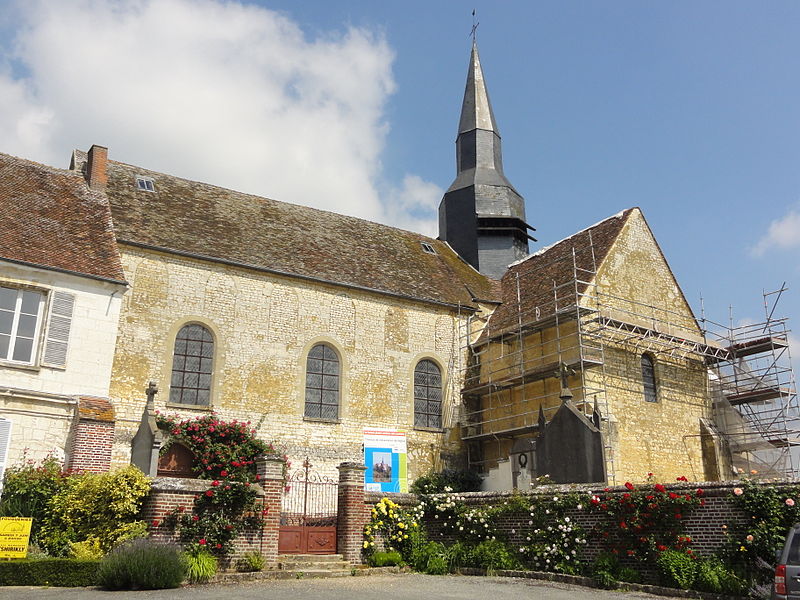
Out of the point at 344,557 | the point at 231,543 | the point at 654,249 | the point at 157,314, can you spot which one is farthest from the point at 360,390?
the point at 654,249

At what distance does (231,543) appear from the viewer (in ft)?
37.6

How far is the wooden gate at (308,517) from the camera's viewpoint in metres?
12.7

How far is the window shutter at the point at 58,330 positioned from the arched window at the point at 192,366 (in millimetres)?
2949

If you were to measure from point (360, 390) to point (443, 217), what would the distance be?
32.5ft

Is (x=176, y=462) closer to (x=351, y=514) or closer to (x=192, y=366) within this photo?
(x=192, y=366)

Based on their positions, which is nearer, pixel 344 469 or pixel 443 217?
pixel 344 469

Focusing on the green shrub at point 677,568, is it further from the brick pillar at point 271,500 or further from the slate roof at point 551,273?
the slate roof at point 551,273

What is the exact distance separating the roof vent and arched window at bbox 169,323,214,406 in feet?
16.5

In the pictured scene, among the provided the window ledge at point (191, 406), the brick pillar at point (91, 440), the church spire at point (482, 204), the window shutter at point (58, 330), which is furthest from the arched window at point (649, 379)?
the window shutter at point (58, 330)

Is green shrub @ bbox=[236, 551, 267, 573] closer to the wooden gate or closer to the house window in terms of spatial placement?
the wooden gate

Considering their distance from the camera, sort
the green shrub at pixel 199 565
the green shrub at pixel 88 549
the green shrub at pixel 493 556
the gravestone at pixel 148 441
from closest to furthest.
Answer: the green shrub at pixel 199 565 < the green shrub at pixel 88 549 < the green shrub at pixel 493 556 < the gravestone at pixel 148 441

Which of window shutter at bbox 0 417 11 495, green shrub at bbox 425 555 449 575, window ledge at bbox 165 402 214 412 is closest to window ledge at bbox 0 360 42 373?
window shutter at bbox 0 417 11 495

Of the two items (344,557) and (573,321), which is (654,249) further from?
(344,557)

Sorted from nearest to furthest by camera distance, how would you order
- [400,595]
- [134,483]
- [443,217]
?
[400,595] → [134,483] → [443,217]
